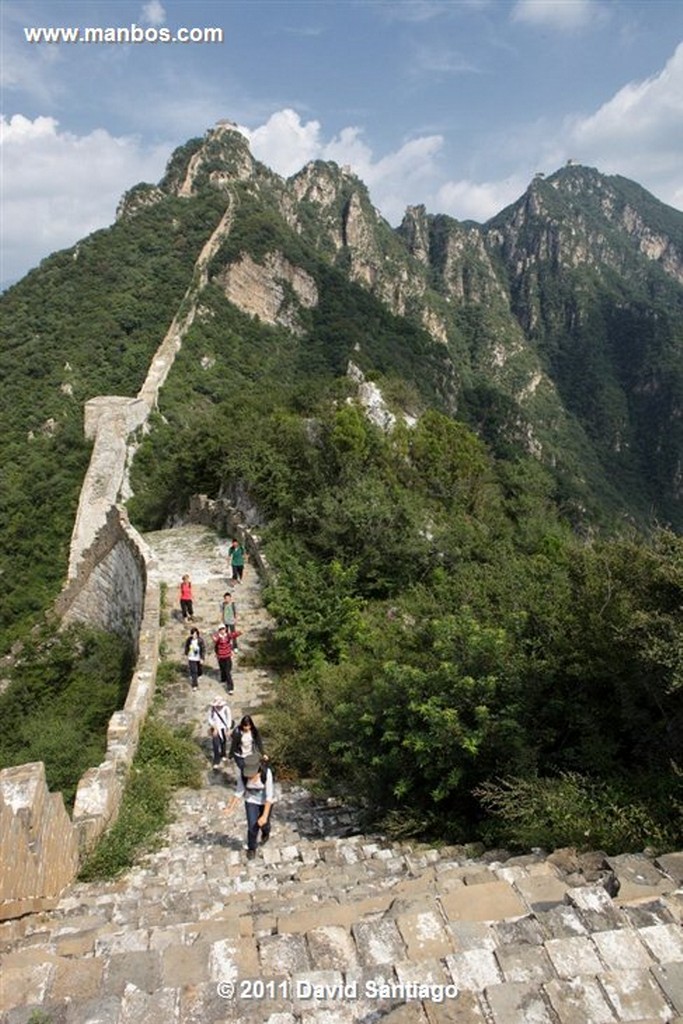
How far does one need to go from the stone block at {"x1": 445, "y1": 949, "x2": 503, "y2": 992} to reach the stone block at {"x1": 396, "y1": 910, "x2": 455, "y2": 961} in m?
0.15

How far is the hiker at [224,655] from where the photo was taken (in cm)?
905

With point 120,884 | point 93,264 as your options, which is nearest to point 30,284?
point 93,264

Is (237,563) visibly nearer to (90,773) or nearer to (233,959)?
(90,773)

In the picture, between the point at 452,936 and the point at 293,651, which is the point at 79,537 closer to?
the point at 293,651

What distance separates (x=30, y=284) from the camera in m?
54.3

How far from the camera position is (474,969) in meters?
3.13

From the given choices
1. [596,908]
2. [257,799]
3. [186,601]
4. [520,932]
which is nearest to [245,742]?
[257,799]

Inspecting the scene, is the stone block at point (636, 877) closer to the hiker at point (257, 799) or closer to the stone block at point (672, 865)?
the stone block at point (672, 865)

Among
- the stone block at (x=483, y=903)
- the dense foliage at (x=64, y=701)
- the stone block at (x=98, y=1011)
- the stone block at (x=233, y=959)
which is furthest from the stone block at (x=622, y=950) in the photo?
the dense foliage at (x=64, y=701)

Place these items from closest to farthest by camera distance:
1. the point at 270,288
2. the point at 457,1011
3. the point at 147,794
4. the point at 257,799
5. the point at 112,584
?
the point at 457,1011, the point at 257,799, the point at 147,794, the point at 112,584, the point at 270,288

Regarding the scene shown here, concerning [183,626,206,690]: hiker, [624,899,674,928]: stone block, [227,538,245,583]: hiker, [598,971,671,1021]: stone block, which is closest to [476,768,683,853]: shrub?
[624,899,674,928]: stone block

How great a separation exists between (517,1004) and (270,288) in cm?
6252

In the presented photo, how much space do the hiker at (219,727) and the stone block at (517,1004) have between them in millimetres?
4865

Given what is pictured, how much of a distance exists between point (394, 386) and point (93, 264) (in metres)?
36.8
